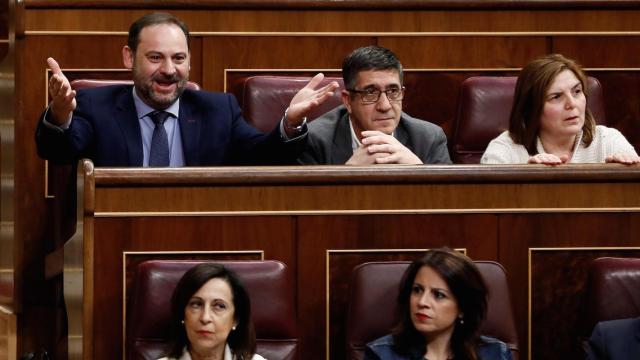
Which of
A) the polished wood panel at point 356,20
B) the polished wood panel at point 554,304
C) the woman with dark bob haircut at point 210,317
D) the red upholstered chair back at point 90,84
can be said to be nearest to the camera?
the woman with dark bob haircut at point 210,317

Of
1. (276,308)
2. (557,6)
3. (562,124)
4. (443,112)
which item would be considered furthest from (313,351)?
(557,6)

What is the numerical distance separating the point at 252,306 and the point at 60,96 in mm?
264

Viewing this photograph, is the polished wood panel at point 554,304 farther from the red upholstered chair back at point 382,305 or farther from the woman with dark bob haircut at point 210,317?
the woman with dark bob haircut at point 210,317

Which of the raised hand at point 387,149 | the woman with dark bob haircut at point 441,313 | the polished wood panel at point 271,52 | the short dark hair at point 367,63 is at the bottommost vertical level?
the woman with dark bob haircut at point 441,313

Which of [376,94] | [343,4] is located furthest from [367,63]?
[343,4]

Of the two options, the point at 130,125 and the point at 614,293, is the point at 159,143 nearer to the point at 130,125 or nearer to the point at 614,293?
the point at 130,125

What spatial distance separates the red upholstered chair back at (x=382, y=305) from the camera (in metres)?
0.98

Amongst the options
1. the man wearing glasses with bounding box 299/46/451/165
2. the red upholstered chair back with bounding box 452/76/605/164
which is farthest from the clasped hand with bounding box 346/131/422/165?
the red upholstered chair back with bounding box 452/76/605/164

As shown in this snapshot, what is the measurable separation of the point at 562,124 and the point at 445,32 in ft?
0.93

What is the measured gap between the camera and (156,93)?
1.19 meters

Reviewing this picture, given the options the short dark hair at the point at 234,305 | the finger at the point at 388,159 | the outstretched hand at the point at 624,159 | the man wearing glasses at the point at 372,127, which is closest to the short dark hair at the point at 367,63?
the man wearing glasses at the point at 372,127

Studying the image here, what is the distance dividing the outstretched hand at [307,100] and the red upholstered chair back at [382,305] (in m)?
0.19

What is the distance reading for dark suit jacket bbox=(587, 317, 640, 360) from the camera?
958 mm

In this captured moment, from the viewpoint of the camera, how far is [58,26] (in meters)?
1.38
